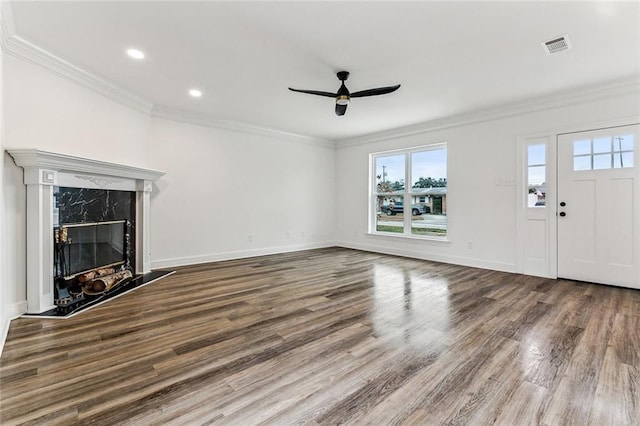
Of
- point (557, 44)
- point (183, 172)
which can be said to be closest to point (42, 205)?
point (183, 172)

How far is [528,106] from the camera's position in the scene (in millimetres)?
4516

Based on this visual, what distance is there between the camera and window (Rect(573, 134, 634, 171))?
3.86m

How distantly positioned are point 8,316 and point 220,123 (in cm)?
397

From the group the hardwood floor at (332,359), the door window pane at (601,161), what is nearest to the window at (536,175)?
the door window pane at (601,161)

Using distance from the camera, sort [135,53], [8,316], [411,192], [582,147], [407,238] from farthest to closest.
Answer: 1. [411,192]
2. [407,238]
3. [582,147]
4. [135,53]
5. [8,316]

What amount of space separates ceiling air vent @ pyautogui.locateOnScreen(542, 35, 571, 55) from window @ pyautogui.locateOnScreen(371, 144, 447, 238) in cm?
269

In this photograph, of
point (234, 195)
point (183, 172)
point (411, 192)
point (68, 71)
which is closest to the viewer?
point (68, 71)

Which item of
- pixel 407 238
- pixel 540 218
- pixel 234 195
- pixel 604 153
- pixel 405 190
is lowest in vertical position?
pixel 407 238

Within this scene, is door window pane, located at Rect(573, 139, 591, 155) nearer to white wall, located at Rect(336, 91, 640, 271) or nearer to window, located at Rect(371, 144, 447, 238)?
white wall, located at Rect(336, 91, 640, 271)

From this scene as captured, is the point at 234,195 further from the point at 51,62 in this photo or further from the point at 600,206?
the point at 600,206

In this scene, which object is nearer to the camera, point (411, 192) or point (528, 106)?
point (528, 106)

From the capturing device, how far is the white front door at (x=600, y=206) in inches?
150

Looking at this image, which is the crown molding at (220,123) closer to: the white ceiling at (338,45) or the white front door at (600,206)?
the white ceiling at (338,45)

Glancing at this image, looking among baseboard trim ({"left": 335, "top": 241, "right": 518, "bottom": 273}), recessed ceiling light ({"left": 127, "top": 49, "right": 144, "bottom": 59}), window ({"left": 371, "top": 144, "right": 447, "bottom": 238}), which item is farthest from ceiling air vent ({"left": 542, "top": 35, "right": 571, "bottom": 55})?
recessed ceiling light ({"left": 127, "top": 49, "right": 144, "bottom": 59})
